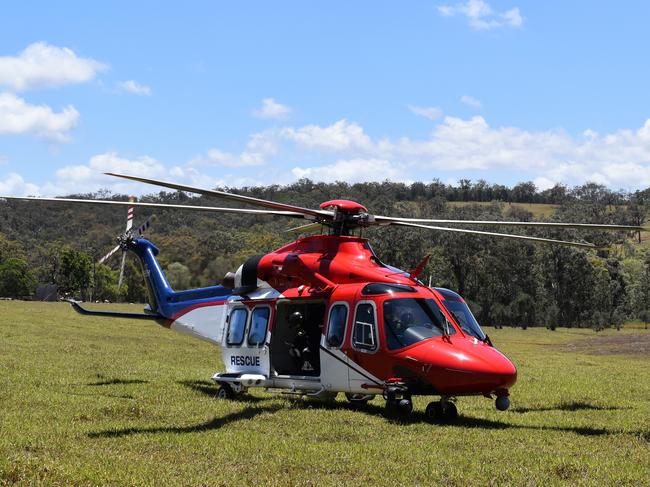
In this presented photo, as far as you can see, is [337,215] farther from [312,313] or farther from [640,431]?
[640,431]

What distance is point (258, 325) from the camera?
17453 millimetres

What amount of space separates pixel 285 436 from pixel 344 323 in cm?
378

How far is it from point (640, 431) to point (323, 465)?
647cm

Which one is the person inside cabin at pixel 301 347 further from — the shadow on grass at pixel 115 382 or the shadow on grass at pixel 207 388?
the shadow on grass at pixel 115 382

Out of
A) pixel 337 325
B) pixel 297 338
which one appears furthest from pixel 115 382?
pixel 337 325

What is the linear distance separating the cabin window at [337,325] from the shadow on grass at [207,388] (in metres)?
2.88

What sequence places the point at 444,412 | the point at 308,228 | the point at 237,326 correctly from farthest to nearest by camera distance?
the point at 237,326
the point at 308,228
the point at 444,412

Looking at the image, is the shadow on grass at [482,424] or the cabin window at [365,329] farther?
the cabin window at [365,329]

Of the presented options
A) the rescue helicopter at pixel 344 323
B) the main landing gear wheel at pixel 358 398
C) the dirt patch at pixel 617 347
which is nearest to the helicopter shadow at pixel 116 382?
the rescue helicopter at pixel 344 323

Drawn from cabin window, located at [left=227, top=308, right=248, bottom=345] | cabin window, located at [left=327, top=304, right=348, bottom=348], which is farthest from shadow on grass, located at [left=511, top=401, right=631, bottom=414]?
cabin window, located at [left=227, top=308, right=248, bottom=345]

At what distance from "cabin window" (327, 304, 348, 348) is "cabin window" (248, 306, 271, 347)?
2.21m

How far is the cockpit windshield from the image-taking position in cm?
1407

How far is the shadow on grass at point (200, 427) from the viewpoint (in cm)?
1157

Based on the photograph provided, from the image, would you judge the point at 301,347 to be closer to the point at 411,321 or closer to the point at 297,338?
the point at 297,338
